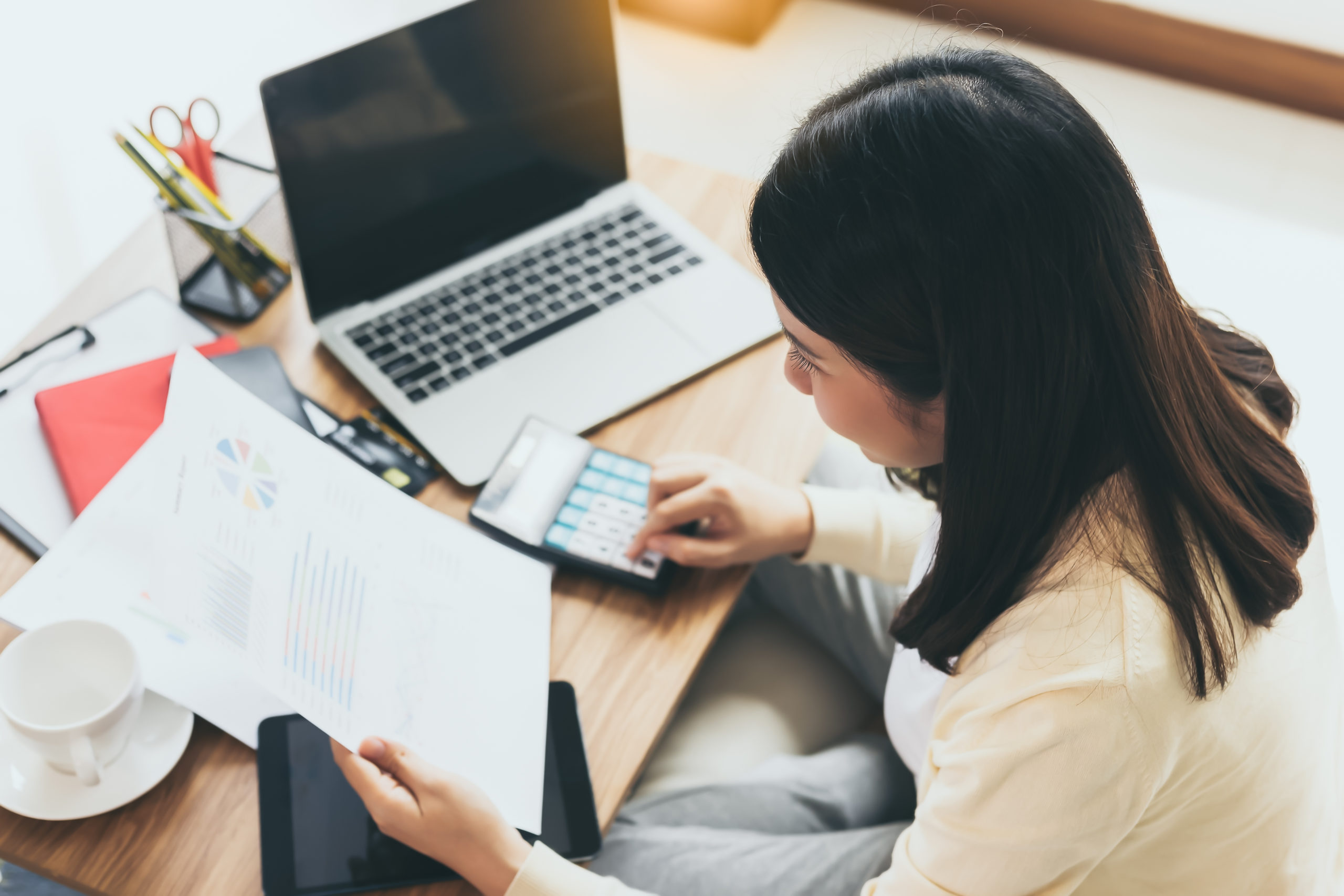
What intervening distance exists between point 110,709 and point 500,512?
32 cm

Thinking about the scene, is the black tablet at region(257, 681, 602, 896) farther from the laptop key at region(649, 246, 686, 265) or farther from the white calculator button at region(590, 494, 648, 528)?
the laptop key at region(649, 246, 686, 265)

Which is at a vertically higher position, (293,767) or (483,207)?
(483,207)

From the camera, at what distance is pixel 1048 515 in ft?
2.03

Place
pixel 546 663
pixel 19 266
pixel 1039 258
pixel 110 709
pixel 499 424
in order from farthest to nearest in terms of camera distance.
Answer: pixel 19 266, pixel 499 424, pixel 546 663, pixel 110 709, pixel 1039 258

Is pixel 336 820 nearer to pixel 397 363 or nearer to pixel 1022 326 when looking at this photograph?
pixel 397 363

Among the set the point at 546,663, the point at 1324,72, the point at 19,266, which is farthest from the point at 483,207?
the point at 1324,72

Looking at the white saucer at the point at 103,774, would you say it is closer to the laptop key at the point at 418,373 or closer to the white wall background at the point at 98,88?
the laptop key at the point at 418,373

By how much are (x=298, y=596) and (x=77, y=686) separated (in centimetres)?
20

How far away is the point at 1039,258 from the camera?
54 centimetres

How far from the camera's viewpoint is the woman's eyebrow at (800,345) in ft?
2.16

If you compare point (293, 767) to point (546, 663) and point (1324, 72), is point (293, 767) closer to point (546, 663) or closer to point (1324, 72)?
point (546, 663)

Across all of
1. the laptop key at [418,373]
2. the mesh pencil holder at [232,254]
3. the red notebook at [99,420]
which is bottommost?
the laptop key at [418,373]

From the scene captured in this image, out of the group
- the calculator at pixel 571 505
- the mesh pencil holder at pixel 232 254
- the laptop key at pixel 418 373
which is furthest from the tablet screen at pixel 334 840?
the mesh pencil holder at pixel 232 254

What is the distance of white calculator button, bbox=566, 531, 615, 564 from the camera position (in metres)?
0.86
